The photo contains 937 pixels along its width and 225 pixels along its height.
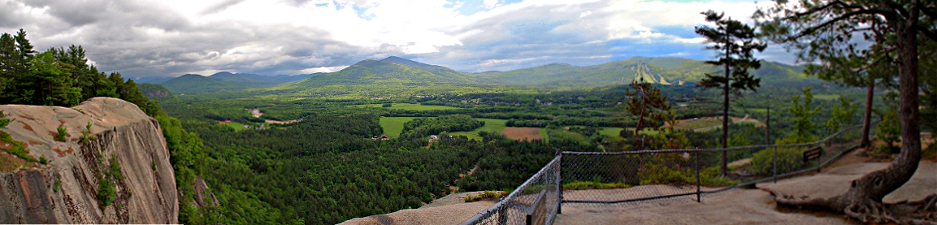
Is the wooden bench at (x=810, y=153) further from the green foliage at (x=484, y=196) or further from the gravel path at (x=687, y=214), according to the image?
the green foliage at (x=484, y=196)

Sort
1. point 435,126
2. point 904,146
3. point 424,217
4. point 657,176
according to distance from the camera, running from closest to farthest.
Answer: point 424,217
point 904,146
point 657,176
point 435,126

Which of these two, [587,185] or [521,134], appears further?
[521,134]

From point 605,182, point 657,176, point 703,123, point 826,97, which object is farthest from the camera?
point 703,123

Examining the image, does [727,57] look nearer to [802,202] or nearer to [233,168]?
[802,202]

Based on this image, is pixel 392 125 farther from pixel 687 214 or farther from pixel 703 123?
pixel 703 123

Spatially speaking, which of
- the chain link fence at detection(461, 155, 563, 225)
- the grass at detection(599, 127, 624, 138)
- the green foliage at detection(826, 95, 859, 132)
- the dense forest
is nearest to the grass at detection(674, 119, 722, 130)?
the dense forest

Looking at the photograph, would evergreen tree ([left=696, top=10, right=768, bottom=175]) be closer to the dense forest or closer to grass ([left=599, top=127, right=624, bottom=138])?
the dense forest

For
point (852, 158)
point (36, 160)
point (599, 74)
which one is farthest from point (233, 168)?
point (599, 74)

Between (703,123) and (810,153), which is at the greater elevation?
(810,153)

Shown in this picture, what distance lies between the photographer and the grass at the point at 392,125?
27.1m

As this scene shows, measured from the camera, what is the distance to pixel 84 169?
8.97 metres

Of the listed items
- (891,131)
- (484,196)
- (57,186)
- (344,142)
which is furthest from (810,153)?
(344,142)

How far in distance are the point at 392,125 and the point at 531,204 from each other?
27467 millimetres

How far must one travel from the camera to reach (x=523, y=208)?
3.68 metres
